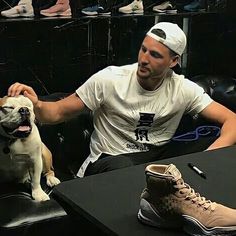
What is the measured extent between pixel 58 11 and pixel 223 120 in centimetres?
152

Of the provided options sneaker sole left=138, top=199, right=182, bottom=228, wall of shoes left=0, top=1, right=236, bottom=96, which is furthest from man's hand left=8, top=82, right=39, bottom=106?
wall of shoes left=0, top=1, right=236, bottom=96

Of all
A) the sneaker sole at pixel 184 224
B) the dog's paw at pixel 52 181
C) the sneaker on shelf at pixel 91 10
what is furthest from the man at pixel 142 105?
the sneaker on shelf at pixel 91 10

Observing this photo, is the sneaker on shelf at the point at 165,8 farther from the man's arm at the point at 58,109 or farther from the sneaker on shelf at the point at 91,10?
the man's arm at the point at 58,109

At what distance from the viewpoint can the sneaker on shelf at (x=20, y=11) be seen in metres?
3.28

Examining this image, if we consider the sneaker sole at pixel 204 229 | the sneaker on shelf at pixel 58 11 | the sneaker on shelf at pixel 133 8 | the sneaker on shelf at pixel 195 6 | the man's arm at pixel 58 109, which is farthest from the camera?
the sneaker on shelf at pixel 195 6

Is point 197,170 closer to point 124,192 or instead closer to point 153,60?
point 124,192

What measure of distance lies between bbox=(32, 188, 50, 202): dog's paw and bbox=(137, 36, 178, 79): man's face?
70 centimetres

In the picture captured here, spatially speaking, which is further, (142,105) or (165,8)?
(165,8)

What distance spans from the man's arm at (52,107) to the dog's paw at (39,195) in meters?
0.32

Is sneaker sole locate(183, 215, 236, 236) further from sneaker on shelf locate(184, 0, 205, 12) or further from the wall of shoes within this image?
sneaker on shelf locate(184, 0, 205, 12)

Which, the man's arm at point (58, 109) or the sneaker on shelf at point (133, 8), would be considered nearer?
the man's arm at point (58, 109)

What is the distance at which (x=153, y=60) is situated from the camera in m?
2.41

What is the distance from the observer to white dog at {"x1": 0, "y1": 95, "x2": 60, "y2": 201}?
79.4 inches

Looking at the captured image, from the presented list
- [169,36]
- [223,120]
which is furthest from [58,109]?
[223,120]
